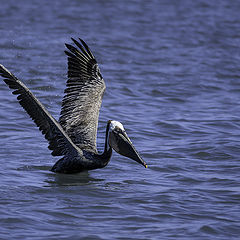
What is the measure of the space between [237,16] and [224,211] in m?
13.3

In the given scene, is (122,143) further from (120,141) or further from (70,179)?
(70,179)

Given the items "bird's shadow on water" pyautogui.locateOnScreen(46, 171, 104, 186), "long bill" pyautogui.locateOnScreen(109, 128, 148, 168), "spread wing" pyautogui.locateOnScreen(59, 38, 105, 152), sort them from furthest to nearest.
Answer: "spread wing" pyautogui.locateOnScreen(59, 38, 105, 152) → "long bill" pyautogui.locateOnScreen(109, 128, 148, 168) → "bird's shadow on water" pyautogui.locateOnScreen(46, 171, 104, 186)

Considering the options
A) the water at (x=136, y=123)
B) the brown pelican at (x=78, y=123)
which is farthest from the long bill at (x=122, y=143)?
the water at (x=136, y=123)

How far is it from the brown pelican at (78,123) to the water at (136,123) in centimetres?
24

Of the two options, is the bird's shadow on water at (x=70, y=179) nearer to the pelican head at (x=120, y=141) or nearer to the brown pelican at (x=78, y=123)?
the brown pelican at (x=78, y=123)

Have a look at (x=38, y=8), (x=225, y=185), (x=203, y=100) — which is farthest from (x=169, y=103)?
(x=38, y=8)

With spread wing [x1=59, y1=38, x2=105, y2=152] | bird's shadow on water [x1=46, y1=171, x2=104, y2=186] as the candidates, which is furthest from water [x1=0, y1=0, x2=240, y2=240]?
spread wing [x1=59, y1=38, x2=105, y2=152]

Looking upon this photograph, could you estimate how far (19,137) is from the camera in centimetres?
826

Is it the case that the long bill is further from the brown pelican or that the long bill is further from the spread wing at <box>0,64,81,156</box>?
the spread wing at <box>0,64,81,156</box>

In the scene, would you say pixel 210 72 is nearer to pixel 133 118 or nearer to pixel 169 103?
pixel 169 103

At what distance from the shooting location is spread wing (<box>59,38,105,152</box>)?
287 inches

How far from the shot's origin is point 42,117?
6.55 m

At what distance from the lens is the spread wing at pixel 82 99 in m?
7.28

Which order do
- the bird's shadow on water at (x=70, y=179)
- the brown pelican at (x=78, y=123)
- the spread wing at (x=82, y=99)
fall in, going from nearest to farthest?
the brown pelican at (x=78, y=123), the bird's shadow on water at (x=70, y=179), the spread wing at (x=82, y=99)
